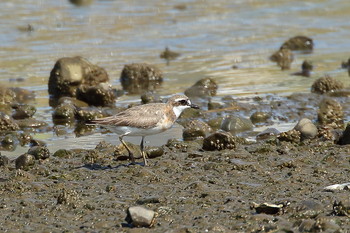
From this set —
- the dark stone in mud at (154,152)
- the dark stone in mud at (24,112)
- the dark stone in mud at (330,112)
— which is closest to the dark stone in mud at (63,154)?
the dark stone in mud at (154,152)

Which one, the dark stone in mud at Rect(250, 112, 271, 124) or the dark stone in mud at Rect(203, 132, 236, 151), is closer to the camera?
the dark stone in mud at Rect(203, 132, 236, 151)

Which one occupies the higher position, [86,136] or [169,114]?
[169,114]

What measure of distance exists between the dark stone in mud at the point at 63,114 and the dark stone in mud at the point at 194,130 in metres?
2.45

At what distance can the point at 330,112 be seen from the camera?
45.9 feet

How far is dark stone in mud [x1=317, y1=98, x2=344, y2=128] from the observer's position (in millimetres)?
13844

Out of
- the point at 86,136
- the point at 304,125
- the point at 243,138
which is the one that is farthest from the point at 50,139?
the point at 304,125

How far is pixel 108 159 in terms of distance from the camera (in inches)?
438

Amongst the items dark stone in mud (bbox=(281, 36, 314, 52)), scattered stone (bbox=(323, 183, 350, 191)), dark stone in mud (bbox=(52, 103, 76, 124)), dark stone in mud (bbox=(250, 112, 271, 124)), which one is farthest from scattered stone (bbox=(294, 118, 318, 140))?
dark stone in mud (bbox=(281, 36, 314, 52))

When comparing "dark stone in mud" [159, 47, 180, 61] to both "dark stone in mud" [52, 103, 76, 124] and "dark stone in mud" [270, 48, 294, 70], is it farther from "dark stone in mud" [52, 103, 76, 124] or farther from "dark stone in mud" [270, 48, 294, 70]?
"dark stone in mud" [52, 103, 76, 124]

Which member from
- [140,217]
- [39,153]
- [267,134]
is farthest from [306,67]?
[140,217]

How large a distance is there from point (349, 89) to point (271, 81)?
2.09 metres

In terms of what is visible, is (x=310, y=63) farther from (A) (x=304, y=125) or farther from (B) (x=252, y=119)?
(A) (x=304, y=125)

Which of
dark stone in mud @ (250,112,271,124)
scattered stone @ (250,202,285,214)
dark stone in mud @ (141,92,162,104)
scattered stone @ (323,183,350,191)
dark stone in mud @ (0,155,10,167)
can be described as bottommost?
dark stone in mud @ (250,112,271,124)

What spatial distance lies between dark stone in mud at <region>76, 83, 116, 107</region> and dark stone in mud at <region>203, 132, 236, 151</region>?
4.28 meters
